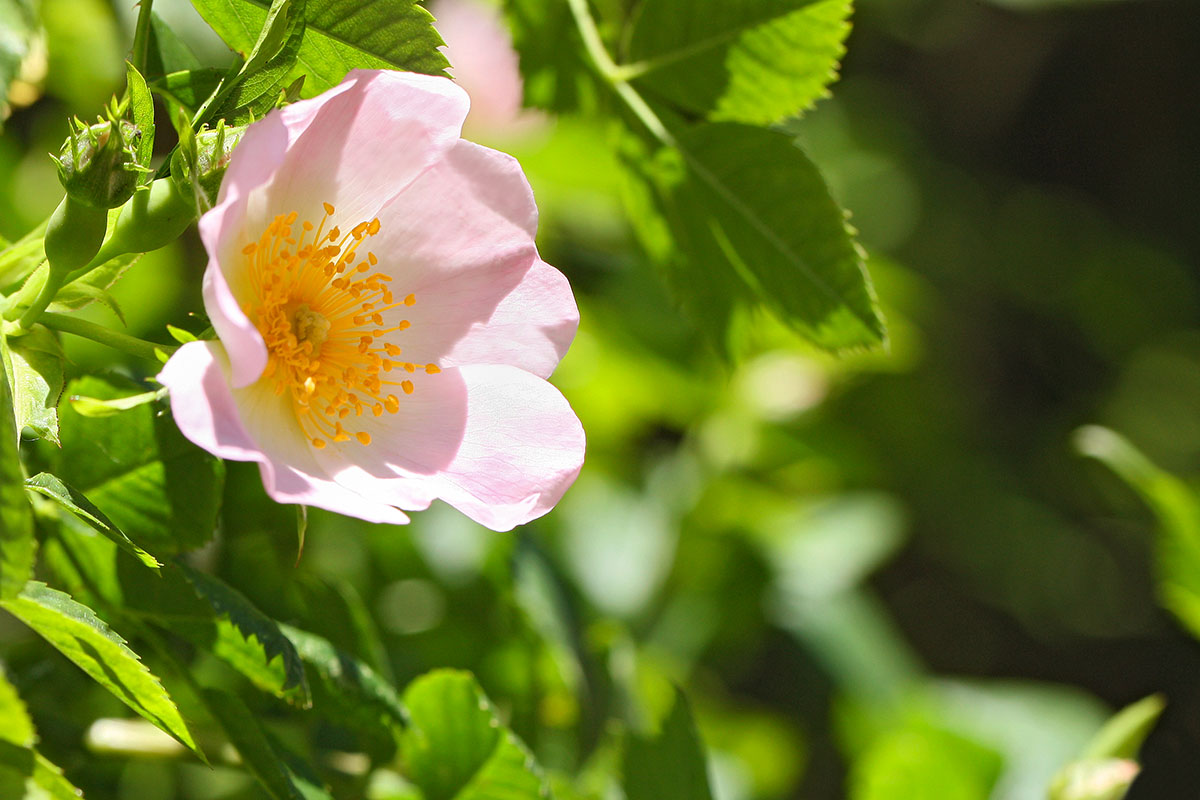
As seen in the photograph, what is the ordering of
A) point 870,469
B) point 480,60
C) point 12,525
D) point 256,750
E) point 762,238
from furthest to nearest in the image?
point 480,60 → point 870,469 → point 762,238 → point 256,750 → point 12,525

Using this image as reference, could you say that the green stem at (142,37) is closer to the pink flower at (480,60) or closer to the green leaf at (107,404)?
the green leaf at (107,404)

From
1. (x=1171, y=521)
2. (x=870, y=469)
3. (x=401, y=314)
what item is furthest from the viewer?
(x=870, y=469)

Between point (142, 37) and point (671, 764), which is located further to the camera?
point (671, 764)

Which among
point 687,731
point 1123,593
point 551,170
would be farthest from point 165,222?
point 1123,593

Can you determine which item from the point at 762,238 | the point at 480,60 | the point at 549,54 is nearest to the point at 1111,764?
the point at 762,238

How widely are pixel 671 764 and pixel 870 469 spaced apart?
1137mm

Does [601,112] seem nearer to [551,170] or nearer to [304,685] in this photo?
[304,685]

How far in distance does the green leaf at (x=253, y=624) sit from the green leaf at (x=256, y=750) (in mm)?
50

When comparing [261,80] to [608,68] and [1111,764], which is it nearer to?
[608,68]

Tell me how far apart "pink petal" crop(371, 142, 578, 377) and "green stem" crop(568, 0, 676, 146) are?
0.26 meters

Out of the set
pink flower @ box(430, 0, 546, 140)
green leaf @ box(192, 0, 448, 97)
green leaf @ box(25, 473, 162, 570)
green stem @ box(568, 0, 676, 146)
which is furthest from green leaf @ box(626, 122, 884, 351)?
pink flower @ box(430, 0, 546, 140)

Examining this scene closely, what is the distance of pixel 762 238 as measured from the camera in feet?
2.97

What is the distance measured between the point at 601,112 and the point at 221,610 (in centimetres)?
57

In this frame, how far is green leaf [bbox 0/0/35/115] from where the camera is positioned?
812mm
